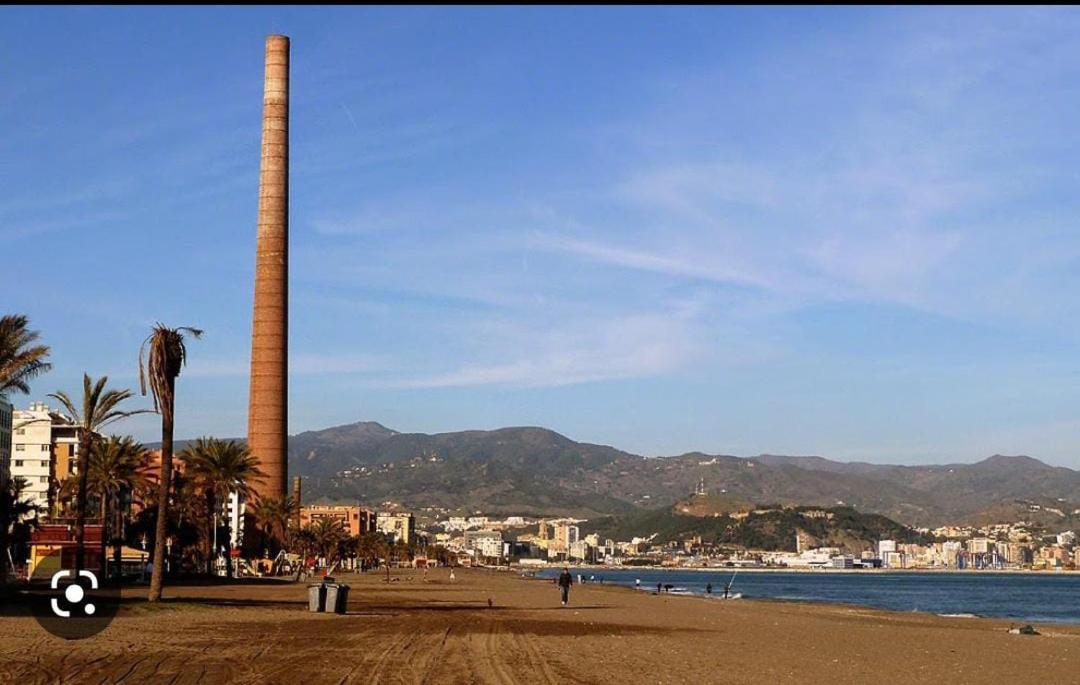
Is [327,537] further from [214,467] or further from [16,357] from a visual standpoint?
[16,357]

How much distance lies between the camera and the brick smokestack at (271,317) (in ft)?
309

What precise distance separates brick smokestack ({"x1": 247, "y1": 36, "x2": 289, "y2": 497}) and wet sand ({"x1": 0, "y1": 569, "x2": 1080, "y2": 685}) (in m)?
50.6

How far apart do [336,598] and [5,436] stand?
3938 inches

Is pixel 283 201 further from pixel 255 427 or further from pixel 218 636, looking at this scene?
pixel 218 636

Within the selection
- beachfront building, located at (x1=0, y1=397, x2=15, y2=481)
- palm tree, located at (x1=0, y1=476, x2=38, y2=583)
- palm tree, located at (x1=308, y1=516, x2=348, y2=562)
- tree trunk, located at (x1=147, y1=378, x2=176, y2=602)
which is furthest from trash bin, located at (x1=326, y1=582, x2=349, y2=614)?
beachfront building, located at (x1=0, y1=397, x2=15, y2=481)

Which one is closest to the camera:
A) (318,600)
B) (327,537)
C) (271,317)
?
(318,600)

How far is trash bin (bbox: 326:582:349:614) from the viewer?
40.9 metres

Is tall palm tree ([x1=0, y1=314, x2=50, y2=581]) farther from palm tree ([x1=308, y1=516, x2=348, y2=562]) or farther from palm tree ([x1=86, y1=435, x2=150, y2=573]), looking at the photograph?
palm tree ([x1=308, y1=516, x2=348, y2=562])

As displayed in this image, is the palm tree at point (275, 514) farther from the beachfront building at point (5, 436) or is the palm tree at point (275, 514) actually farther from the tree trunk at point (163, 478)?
the tree trunk at point (163, 478)

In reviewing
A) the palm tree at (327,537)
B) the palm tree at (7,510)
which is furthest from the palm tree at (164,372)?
the palm tree at (327,537)

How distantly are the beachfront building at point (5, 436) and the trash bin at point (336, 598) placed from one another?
93.6 metres

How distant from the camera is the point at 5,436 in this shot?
5059 inches

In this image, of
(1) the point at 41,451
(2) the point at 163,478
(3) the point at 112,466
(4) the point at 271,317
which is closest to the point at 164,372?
(2) the point at 163,478

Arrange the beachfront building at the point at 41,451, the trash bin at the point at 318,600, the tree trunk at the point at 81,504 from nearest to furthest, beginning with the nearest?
the trash bin at the point at 318,600 < the tree trunk at the point at 81,504 < the beachfront building at the point at 41,451
